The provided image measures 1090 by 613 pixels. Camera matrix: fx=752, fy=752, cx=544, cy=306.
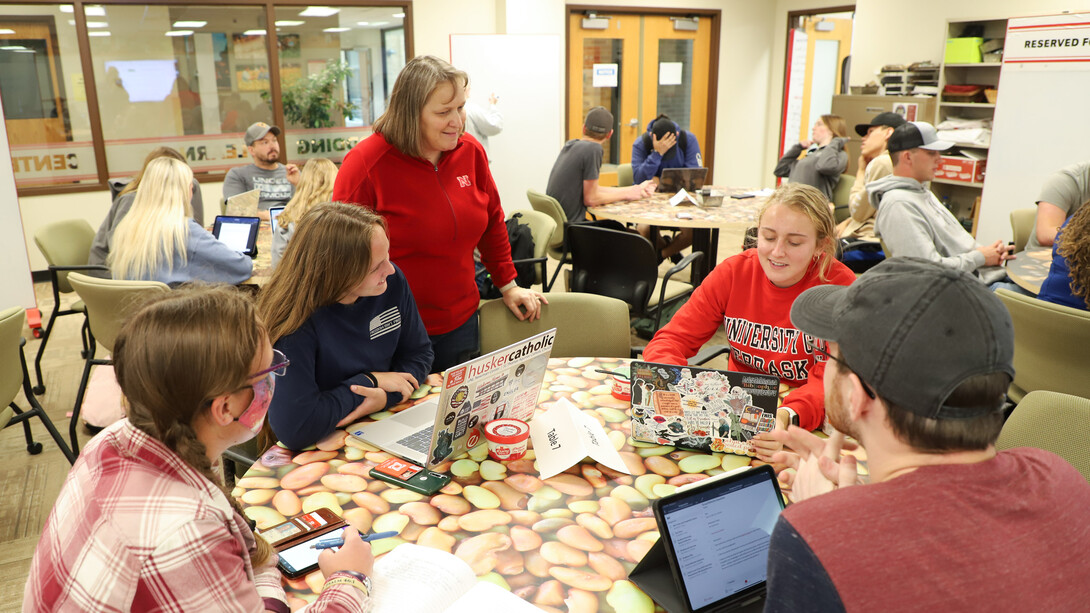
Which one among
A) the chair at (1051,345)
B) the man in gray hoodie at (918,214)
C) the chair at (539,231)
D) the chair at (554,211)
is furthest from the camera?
the chair at (554,211)

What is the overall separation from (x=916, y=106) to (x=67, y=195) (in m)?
7.31

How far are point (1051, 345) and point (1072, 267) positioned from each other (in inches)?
13.8

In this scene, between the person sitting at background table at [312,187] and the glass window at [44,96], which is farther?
the glass window at [44,96]

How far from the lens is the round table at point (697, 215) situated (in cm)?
447

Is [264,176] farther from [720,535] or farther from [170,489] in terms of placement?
[720,535]

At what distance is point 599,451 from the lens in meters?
1.64

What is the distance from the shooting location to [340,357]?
1.89 m

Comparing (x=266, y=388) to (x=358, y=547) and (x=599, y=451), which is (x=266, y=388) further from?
(x=599, y=451)

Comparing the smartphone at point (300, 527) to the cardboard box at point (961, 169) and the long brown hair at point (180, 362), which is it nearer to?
the long brown hair at point (180, 362)

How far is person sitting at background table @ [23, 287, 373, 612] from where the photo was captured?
A: 97cm

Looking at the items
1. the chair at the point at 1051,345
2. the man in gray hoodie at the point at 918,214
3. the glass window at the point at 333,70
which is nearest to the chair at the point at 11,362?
the chair at the point at 1051,345

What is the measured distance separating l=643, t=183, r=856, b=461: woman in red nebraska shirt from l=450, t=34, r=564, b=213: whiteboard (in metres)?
4.57

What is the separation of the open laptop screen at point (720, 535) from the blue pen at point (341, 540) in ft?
1.73

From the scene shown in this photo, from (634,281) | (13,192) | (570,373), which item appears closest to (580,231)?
(634,281)
